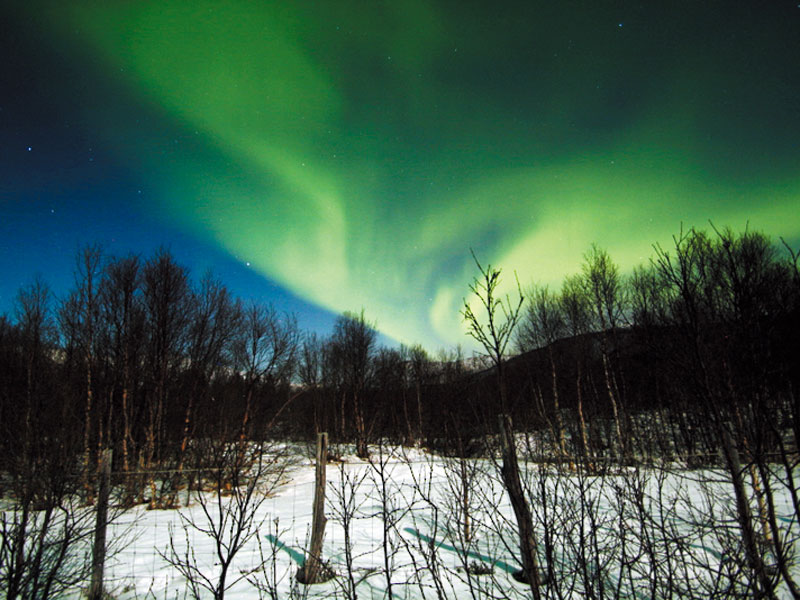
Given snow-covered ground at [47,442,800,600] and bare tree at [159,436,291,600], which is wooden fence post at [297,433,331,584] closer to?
snow-covered ground at [47,442,800,600]

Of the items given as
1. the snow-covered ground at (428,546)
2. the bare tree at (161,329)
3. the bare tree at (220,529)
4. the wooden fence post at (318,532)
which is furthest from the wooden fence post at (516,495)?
the bare tree at (161,329)

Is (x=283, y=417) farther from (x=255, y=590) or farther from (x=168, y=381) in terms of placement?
(x=255, y=590)

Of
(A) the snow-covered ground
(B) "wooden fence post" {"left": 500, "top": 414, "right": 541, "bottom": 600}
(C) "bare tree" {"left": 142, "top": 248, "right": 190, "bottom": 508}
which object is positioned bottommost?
(A) the snow-covered ground

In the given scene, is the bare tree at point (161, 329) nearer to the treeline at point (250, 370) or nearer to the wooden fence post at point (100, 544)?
the treeline at point (250, 370)

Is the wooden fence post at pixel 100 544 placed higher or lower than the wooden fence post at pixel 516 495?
lower

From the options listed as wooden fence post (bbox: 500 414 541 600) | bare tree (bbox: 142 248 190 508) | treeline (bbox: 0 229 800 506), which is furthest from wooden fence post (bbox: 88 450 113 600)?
bare tree (bbox: 142 248 190 508)

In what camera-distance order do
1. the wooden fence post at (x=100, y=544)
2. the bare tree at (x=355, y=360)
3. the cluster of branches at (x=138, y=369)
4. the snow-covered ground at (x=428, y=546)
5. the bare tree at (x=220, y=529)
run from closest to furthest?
the bare tree at (x=220, y=529) → the snow-covered ground at (x=428, y=546) → the wooden fence post at (x=100, y=544) → the cluster of branches at (x=138, y=369) → the bare tree at (x=355, y=360)

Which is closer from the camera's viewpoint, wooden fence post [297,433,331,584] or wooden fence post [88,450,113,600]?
wooden fence post [88,450,113,600]

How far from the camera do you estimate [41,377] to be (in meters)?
11.5

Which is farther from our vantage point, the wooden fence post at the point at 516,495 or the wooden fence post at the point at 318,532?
the wooden fence post at the point at 318,532

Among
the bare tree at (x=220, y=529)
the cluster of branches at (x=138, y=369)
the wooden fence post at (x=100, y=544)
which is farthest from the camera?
the cluster of branches at (x=138, y=369)

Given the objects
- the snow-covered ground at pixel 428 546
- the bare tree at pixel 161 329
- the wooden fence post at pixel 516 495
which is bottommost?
the snow-covered ground at pixel 428 546

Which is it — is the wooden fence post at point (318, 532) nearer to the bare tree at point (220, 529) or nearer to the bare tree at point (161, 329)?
the bare tree at point (220, 529)

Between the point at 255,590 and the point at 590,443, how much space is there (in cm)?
1666
